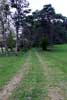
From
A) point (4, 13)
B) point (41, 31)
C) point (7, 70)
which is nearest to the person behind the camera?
point (7, 70)

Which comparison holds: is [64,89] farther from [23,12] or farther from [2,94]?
[23,12]

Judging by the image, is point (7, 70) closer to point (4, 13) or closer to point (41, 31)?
point (4, 13)

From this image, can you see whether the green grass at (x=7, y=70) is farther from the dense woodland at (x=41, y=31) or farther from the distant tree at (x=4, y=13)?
the dense woodland at (x=41, y=31)

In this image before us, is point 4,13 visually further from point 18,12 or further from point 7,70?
point 7,70

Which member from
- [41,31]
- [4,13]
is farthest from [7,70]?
[41,31]

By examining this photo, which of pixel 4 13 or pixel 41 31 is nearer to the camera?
pixel 4 13

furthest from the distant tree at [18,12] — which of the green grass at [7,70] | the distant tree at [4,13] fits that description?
the green grass at [7,70]

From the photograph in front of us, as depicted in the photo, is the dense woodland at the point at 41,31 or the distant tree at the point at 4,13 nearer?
the distant tree at the point at 4,13

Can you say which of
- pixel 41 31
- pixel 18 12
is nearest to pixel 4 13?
pixel 18 12

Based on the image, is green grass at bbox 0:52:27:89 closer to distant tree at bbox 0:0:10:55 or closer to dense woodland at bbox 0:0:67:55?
distant tree at bbox 0:0:10:55

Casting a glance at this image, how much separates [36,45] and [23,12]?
94.6 feet

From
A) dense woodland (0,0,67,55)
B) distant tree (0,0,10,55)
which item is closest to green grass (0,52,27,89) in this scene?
distant tree (0,0,10,55)

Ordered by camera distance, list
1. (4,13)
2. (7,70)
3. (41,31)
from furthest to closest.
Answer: (41,31), (4,13), (7,70)

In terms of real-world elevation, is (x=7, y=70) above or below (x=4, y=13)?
below
